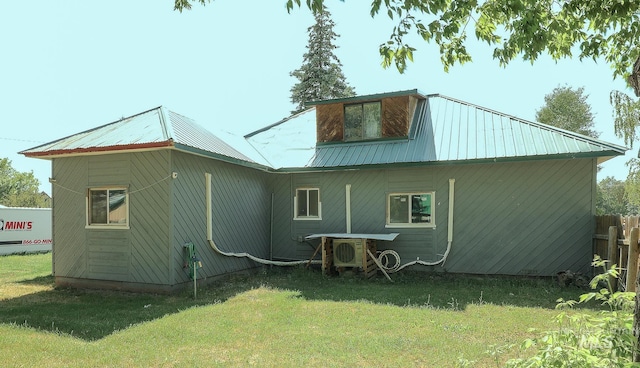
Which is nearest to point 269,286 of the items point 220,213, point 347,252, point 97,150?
point 220,213

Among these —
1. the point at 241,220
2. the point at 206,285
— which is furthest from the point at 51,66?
the point at 206,285

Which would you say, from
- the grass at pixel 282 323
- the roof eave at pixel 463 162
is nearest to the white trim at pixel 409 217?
the roof eave at pixel 463 162

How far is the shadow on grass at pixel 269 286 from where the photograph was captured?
6.40m

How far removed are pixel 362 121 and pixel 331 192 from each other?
7.15 feet

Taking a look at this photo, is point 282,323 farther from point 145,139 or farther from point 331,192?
point 331,192

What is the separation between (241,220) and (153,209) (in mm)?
2527

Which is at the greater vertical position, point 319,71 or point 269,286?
point 319,71

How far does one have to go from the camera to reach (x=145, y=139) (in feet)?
26.9

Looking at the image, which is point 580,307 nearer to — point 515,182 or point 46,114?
point 515,182

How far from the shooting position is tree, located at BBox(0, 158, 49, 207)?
42.3 meters

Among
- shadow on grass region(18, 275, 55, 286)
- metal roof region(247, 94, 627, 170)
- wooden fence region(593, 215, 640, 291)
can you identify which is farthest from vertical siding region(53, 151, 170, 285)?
wooden fence region(593, 215, 640, 291)

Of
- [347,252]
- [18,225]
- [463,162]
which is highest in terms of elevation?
[463,162]

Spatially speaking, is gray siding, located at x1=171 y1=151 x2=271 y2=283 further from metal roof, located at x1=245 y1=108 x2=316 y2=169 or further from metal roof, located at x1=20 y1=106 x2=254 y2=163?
metal roof, located at x1=245 y1=108 x2=316 y2=169

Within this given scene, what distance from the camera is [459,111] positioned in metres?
12.0
